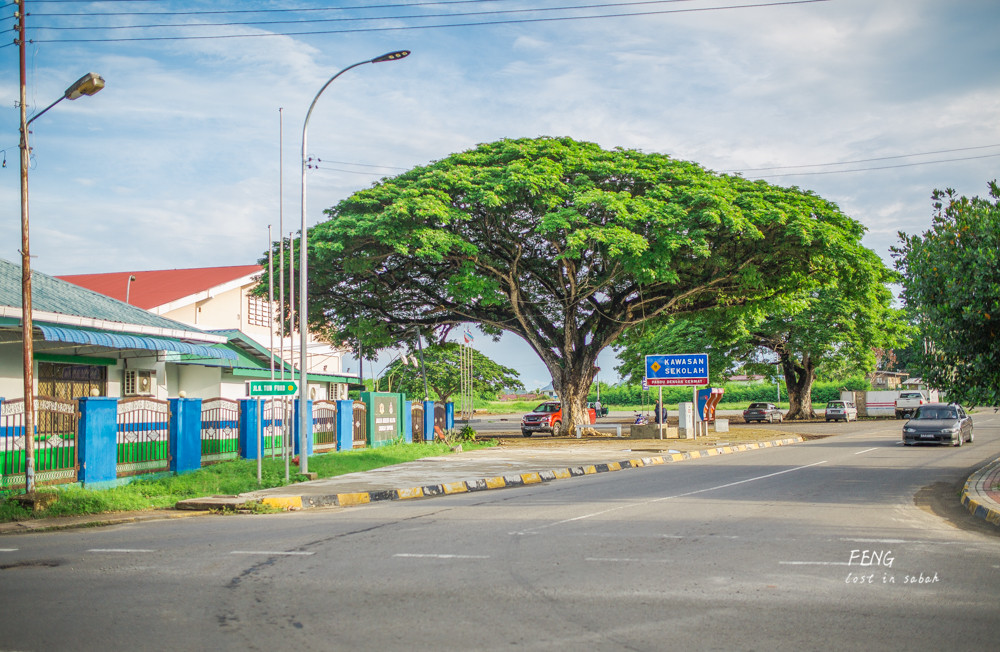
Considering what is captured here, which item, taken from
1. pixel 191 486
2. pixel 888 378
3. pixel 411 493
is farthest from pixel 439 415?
pixel 888 378

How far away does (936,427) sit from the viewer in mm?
26062

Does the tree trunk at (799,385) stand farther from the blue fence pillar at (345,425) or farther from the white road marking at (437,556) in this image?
the white road marking at (437,556)

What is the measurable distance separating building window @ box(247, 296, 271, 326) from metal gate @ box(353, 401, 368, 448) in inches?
527

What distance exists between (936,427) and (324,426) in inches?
761

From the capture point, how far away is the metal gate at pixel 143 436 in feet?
50.9

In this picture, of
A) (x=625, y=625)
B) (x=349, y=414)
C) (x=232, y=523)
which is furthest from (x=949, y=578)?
(x=349, y=414)

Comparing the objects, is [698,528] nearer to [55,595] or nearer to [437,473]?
[55,595]

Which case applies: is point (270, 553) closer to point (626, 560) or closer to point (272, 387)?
point (626, 560)

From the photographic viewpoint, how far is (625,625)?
5.51 metres

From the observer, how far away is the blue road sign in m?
28.6

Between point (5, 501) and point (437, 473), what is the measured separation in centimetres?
832

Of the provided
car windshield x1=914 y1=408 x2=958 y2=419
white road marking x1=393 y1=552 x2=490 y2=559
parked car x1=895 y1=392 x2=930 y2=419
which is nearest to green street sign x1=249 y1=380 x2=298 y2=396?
white road marking x1=393 y1=552 x2=490 y2=559

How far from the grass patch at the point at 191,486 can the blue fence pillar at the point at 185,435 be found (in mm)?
338

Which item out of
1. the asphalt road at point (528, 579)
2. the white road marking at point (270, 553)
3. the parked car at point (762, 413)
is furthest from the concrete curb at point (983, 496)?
the parked car at point (762, 413)
